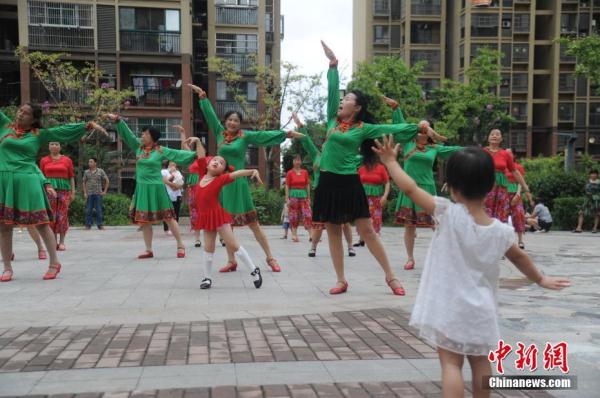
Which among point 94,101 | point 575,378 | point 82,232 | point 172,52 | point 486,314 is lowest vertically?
point 82,232

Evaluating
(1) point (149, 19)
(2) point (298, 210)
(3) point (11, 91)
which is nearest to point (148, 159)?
(2) point (298, 210)

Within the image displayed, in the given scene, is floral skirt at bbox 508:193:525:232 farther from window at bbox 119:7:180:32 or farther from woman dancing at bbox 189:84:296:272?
window at bbox 119:7:180:32

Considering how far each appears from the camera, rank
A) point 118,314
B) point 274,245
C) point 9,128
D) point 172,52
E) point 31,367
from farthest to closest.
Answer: point 172,52, point 274,245, point 9,128, point 118,314, point 31,367

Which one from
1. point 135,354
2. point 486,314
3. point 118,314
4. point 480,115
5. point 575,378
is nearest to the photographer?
point 486,314

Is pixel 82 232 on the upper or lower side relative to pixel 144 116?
lower

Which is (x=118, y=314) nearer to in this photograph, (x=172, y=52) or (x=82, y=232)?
(x=82, y=232)

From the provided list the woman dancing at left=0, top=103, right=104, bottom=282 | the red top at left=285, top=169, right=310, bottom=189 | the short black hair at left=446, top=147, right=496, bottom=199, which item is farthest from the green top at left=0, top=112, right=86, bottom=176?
the red top at left=285, top=169, right=310, bottom=189

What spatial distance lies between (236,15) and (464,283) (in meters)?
36.3

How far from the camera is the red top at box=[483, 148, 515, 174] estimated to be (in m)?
9.28

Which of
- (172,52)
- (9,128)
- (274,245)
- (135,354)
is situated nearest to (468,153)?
(135,354)

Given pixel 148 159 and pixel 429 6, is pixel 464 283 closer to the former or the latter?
pixel 148 159

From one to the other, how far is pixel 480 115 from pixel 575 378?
1352 inches

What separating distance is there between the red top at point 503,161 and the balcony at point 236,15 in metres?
29.7

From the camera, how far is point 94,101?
23.8 meters
